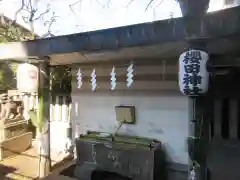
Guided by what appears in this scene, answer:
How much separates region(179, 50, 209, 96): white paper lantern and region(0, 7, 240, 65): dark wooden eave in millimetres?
219

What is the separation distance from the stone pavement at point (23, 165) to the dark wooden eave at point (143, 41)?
2.72m

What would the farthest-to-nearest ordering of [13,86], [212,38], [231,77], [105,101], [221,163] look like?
[13,86]
[105,101]
[221,163]
[231,77]
[212,38]

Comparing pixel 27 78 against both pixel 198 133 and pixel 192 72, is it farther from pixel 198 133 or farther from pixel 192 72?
pixel 198 133

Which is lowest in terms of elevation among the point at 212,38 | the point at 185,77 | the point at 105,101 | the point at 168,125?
the point at 168,125

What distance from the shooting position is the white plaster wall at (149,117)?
4.56 metres

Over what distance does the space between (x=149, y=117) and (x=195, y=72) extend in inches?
89.0

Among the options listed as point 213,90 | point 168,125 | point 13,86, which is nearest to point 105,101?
point 168,125

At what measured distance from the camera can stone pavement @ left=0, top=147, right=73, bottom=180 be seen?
547 cm

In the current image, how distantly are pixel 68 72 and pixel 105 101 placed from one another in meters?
1.71

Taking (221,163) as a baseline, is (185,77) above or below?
above

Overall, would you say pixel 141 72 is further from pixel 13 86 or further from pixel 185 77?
pixel 13 86

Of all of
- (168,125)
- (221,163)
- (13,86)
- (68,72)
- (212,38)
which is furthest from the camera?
(13,86)

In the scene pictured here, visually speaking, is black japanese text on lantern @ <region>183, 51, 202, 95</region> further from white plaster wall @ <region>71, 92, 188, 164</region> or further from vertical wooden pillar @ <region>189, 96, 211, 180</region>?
white plaster wall @ <region>71, 92, 188, 164</region>

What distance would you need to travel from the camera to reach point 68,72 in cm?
655
